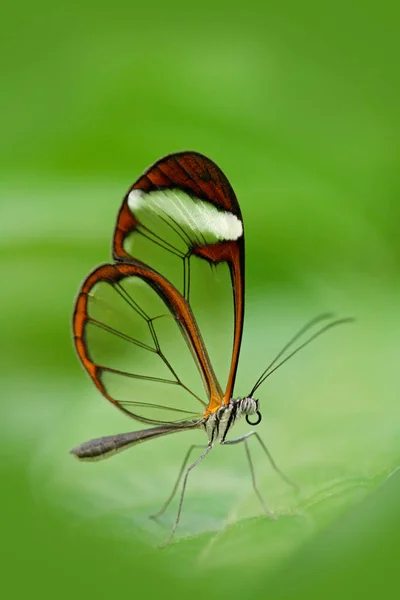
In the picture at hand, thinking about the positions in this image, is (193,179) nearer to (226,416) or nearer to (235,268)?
(235,268)

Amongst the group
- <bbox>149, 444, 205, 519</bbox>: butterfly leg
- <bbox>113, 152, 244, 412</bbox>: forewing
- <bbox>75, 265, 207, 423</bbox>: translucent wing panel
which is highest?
<bbox>113, 152, 244, 412</bbox>: forewing

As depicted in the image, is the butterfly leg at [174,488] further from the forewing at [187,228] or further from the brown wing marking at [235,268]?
the brown wing marking at [235,268]

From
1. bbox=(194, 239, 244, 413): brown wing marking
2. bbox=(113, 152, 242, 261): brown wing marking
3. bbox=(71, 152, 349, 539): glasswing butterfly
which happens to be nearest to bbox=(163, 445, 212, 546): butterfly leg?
bbox=(71, 152, 349, 539): glasswing butterfly

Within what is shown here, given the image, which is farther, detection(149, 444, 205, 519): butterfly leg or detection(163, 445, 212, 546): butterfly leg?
detection(149, 444, 205, 519): butterfly leg

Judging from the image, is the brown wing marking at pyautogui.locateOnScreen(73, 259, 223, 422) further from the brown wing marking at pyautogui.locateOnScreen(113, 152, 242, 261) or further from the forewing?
the brown wing marking at pyautogui.locateOnScreen(113, 152, 242, 261)

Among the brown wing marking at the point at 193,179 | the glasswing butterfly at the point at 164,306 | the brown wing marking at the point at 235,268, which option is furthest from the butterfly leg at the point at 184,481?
the brown wing marking at the point at 193,179

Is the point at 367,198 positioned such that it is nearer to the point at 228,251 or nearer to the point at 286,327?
the point at 286,327

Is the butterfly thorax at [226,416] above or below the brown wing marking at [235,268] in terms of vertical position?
below

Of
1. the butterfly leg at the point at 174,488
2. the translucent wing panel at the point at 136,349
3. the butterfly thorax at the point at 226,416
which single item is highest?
the translucent wing panel at the point at 136,349
